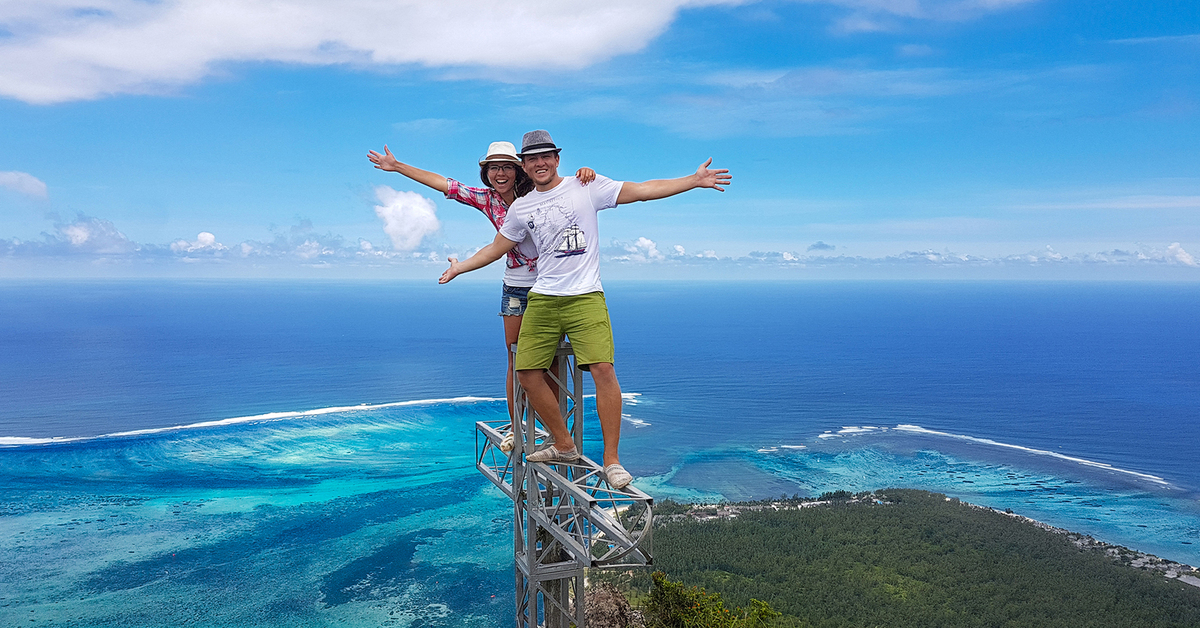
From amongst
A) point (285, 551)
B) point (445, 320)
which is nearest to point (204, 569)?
point (285, 551)

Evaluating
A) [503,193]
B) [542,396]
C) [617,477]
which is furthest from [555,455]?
[503,193]

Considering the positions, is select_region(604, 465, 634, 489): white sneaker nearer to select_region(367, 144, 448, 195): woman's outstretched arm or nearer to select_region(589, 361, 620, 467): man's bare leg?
select_region(589, 361, 620, 467): man's bare leg

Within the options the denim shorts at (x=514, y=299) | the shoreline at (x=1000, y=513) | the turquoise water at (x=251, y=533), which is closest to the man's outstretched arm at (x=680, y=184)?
the denim shorts at (x=514, y=299)

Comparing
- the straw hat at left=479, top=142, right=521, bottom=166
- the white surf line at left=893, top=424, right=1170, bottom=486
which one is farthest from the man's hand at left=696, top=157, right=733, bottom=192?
the white surf line at left=893, top=424, right=1170, bottom=486

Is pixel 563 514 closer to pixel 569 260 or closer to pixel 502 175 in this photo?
pixel 569 260

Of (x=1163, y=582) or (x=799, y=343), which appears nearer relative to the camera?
(x=1163, y=582)

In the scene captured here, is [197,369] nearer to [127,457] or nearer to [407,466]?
[127,457]
